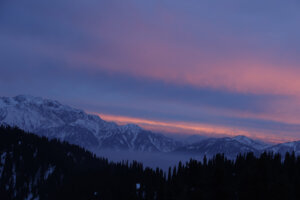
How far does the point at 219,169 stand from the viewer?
110 m

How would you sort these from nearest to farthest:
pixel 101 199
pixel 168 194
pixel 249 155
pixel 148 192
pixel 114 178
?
pixel 168 194 < pixel 249 155 < pixel 148 192 < pixel 101 199 < pixel 114 178

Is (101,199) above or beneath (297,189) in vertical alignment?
beneath

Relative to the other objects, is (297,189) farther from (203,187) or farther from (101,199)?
(101,199)

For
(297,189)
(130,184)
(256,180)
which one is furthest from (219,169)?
(130,184)

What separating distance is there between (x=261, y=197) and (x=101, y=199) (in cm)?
10908

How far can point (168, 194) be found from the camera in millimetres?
128375

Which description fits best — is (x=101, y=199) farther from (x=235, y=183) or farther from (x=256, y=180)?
(x=256, y=180)

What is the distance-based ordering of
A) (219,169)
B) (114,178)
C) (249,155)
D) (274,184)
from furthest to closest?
1. (114,178)
2. (249,155)
3. (219,169)
4. (274,184)

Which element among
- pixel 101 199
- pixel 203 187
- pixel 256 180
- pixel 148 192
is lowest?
pixel 101 199

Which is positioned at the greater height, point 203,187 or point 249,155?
point 249,155

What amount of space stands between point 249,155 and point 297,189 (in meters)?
48.2

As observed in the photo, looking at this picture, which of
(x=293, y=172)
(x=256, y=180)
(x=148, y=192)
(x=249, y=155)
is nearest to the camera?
(x=256, y=180)

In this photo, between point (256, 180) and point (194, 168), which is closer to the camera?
point (256, 180)

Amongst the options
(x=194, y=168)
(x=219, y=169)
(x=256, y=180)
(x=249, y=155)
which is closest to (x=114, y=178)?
(x=194, y=168)
